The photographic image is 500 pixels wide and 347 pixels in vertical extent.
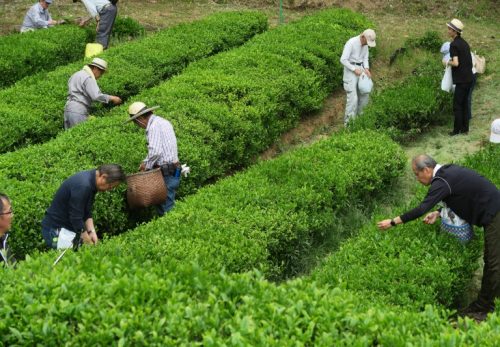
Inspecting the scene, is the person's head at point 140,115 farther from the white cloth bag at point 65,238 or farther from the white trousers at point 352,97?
the white trousers at point 352,97

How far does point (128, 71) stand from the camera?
40.8 ft

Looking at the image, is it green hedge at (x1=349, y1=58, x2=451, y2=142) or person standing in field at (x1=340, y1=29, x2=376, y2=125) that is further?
person standing in field at (x1=340, y1=29, x2=376, y2=125)

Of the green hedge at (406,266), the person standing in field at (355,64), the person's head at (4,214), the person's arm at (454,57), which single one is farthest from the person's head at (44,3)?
the green hedge at (406,266)

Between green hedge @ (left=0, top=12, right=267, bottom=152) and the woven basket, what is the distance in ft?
10.5

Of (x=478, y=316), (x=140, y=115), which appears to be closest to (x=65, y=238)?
(x=140, y=115)

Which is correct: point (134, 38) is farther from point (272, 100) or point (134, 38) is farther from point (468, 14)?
point (468, 14)

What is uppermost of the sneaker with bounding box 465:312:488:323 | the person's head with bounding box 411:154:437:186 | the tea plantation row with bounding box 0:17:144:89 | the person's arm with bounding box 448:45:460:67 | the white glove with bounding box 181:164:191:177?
the person's head with bounding box 411:154:437:186

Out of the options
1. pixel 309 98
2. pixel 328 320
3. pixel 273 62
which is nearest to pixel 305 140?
pixel 309 98

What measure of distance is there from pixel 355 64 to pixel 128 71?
417 centimetres

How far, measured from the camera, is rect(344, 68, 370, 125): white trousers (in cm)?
1166

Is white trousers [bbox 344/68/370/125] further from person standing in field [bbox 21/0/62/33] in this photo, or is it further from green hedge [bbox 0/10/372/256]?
person standing in field [bbox 21/0/62/33]

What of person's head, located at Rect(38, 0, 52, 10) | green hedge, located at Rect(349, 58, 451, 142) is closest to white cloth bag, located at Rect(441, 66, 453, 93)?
green hedge, located at Rect(349, 58, 451, 142)

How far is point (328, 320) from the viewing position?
488cm

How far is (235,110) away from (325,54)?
3358mm
